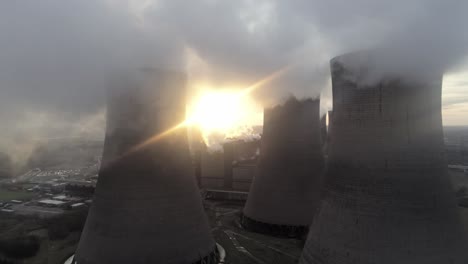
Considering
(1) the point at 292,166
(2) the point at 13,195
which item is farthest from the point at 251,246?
(2) the point at 13,195

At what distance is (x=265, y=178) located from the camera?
12.9 metres

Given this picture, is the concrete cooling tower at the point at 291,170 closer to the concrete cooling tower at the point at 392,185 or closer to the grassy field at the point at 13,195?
the concrete cooling tower at the point at 392,185

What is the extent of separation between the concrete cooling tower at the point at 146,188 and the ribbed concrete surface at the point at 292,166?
3.82 metres

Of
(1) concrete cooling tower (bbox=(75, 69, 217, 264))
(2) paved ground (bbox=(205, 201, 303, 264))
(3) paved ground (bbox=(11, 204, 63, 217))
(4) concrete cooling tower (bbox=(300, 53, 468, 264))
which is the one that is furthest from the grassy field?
(4) concrete cooling tower (bbox=(300, 53, 468, 264))

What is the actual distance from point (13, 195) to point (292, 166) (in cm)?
2166

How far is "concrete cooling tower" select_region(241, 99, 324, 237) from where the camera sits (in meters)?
12.3

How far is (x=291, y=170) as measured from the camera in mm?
12352

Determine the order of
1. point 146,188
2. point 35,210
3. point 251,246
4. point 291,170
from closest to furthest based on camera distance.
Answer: point 146,188 → point 251,246 → point 291,170 → point 35,210

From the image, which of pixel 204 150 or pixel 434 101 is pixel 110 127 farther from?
pixel 204 150

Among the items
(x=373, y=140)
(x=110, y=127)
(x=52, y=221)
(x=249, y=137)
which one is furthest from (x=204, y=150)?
(x=373, y=140)

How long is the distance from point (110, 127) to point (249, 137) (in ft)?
54.7

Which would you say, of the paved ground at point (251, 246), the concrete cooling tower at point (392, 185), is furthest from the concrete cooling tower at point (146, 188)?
the concrete cooling tower at point (392, 185)

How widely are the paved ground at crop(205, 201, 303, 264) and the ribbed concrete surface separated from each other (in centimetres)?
73

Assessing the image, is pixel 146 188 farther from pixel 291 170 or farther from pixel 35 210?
pixel 35 210
